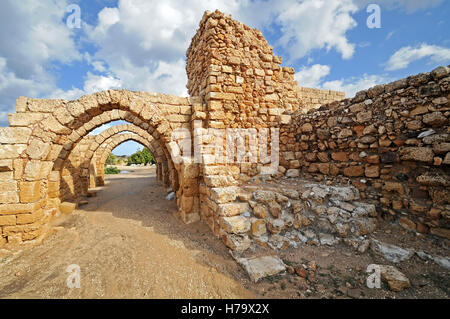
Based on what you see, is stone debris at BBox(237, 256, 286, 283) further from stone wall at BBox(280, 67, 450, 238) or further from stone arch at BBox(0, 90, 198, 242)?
stone wall at BBox(280, 67, 450, 238)

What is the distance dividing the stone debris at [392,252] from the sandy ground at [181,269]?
0.07 m

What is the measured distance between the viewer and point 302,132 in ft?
15.4

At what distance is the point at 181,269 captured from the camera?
103 inches

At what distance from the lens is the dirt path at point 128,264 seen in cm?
227

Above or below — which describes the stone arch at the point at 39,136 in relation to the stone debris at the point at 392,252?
above

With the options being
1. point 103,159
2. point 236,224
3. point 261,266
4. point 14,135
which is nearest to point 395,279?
point 261,266

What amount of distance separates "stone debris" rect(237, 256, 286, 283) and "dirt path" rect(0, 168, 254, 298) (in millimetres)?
120

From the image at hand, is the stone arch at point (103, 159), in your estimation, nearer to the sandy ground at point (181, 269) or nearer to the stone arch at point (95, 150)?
the stone arch at point (95, 150)

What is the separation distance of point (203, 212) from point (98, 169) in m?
10.8

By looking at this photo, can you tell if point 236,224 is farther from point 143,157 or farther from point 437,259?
point 143,157

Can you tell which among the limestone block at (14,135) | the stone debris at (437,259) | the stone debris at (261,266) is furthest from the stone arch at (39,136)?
the stone debris at (437,259)
